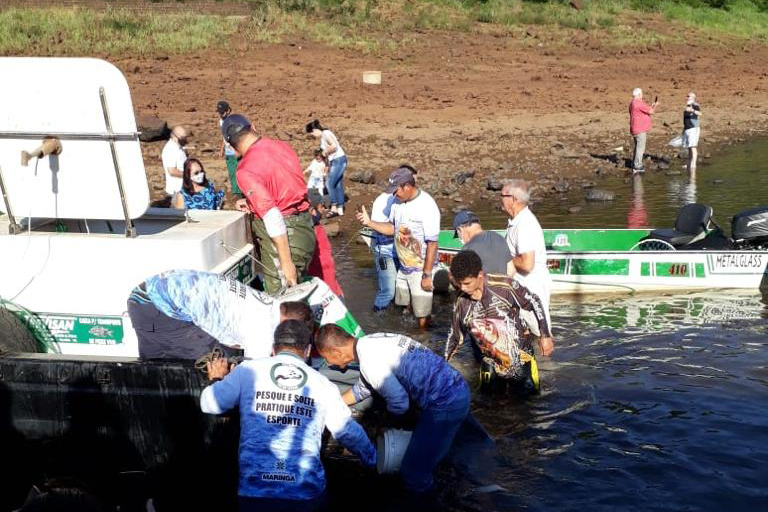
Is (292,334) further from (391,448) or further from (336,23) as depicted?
(336,23)

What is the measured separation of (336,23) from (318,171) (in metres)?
15.2

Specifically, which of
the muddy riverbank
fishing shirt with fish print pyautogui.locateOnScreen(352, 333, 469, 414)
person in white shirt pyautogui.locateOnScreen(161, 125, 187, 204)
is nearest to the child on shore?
the muddy riverbank

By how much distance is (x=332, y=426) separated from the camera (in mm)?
5137

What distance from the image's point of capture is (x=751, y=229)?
11203 millimetres

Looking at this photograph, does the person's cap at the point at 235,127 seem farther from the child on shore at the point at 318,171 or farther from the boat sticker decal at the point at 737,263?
the child on shore at the point at 318,171

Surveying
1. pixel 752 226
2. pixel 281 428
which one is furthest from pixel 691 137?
pixel 281 428

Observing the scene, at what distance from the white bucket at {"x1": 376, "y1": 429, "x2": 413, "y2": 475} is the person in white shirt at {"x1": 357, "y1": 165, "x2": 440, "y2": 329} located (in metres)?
3.62

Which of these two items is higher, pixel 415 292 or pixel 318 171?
pixel 318 171

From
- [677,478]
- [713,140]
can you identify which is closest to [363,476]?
[677,478]

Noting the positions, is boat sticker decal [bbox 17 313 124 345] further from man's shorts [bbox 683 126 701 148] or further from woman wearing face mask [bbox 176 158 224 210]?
man's shorts [bbox 683 126 701 148]

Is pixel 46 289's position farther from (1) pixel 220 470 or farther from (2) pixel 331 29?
(2) pixel 331 29

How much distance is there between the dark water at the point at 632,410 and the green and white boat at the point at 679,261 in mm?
188

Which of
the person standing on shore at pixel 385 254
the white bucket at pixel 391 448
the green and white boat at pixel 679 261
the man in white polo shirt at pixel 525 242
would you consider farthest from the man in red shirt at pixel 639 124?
the white bucket at pixel 391 448

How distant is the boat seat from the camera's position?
11.6 meters
